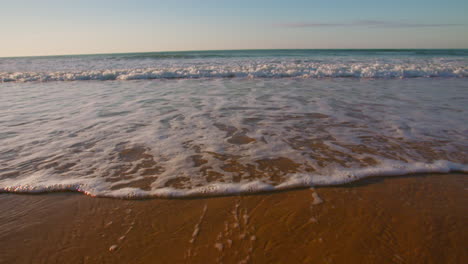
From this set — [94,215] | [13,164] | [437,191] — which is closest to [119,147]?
[13,164]

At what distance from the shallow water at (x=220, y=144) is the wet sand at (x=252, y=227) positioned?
0.22 meters

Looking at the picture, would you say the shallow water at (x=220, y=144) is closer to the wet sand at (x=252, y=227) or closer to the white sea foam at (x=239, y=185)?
the white sea foam at (x=239, y=185)

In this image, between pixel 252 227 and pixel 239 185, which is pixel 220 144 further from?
pixel 252 227

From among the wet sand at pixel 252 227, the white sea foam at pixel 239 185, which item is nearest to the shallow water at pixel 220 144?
the white sea foam at pixel 239 185

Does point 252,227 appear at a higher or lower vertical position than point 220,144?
lower

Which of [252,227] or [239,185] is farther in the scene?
[239,185]

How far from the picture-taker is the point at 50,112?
5273 millimetres

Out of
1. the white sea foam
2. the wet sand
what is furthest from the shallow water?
the wet sand

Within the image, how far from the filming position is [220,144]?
3.46 meters

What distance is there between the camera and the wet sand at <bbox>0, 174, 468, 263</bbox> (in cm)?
166

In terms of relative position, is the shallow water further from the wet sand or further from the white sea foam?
the wet sand

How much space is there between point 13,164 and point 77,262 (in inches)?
82.7

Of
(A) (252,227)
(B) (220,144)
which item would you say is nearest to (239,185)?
(A) (252,227)

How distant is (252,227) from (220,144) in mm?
1687
